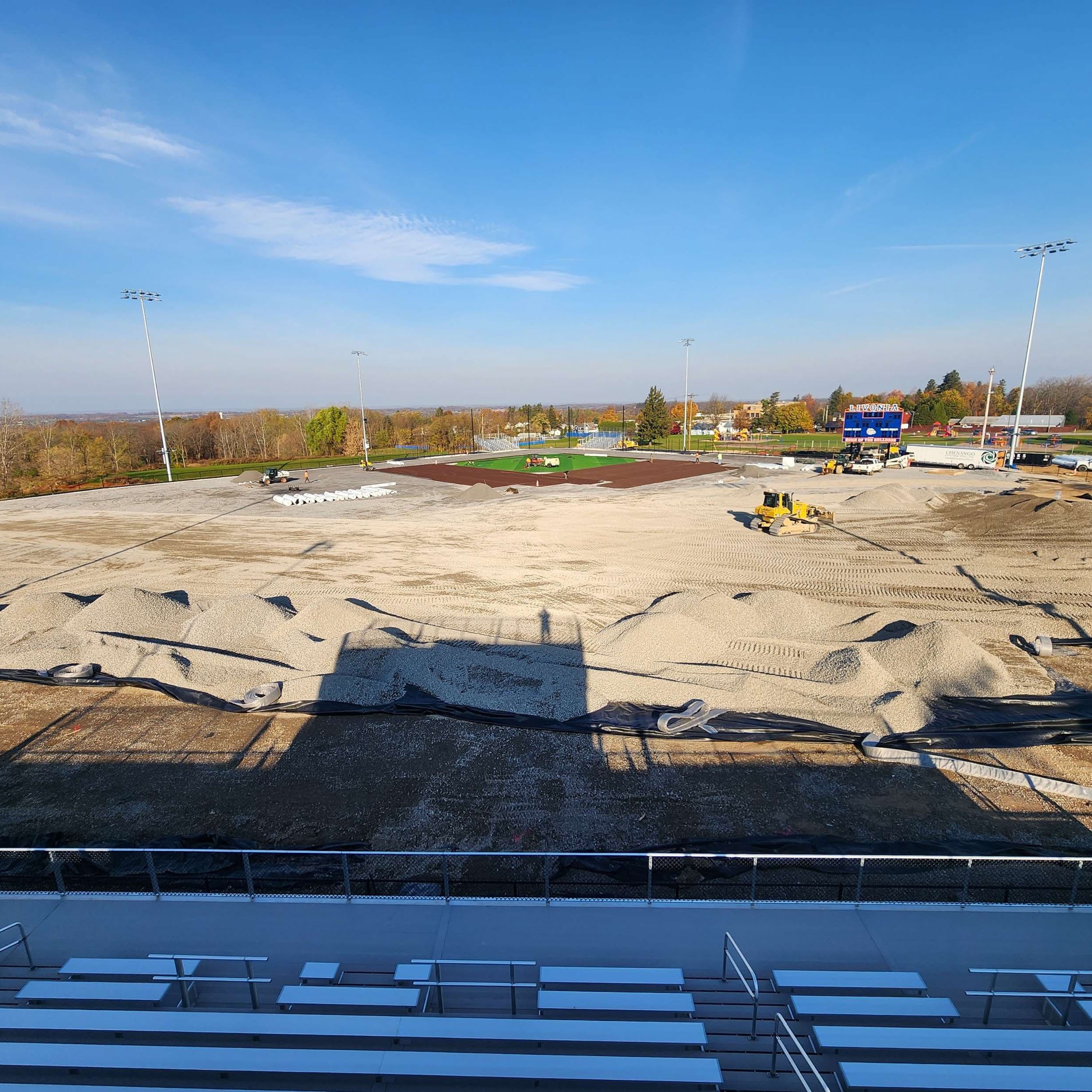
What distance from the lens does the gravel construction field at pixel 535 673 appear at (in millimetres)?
10148

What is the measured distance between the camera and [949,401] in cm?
11694

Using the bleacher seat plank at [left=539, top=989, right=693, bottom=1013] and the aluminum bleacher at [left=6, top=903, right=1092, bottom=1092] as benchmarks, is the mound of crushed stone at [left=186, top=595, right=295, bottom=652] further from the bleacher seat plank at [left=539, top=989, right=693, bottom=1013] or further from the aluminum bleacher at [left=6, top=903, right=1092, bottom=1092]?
the bleacher seat plank at [left=539, top=989, right=693, bottom=1013]

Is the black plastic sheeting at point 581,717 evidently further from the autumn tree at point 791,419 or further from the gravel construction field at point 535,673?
the autumn tree at point 791,419

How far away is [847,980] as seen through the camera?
6043 millimetres

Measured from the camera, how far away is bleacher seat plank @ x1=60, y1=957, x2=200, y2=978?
6238mm

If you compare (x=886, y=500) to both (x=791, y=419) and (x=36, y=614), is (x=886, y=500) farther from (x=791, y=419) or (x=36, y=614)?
(x=791, y=419)

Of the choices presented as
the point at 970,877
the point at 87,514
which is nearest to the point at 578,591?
the point at 970,877

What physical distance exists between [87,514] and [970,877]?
46931mm

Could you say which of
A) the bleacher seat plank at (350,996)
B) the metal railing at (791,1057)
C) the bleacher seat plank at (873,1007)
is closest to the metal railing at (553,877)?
the bleacher seat plank at (350,996)

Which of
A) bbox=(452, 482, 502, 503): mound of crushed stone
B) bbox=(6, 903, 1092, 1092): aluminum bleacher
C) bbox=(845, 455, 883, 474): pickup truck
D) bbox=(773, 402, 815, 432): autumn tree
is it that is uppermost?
bbox=(773, 402, 815, 432): autumn tree

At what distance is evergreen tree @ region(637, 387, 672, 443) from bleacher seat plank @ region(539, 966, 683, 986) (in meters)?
85.9

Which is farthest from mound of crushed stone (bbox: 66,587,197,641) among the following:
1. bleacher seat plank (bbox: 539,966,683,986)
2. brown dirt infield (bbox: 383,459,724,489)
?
brown dirt infield (bbox: 383,459,724,489)

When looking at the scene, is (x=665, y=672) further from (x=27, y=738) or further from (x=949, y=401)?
(x=949, y=401)

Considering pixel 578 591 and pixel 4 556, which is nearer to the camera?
pixel 578 591
